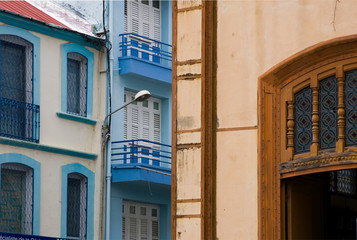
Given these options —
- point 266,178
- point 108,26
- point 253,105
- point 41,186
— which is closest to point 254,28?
point 253,105

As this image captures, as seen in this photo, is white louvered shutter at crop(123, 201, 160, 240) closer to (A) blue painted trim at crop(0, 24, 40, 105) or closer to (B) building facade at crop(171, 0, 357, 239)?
(A) blue painted trim at crop(0, 24, 40, 105)

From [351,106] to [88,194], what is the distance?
12.6 m

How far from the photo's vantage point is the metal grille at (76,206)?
2366 centimetres

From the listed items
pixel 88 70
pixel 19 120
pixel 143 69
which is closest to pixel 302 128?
pixel 19 120

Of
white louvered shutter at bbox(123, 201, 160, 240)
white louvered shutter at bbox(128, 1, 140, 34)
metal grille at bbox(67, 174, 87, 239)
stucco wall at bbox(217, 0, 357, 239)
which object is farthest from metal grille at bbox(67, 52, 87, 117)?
stucco wall at bbox(217, 0, 357, 239)

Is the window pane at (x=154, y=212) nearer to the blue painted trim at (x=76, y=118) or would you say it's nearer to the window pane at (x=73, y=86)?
the blue painted trim at (x=76, y=118)

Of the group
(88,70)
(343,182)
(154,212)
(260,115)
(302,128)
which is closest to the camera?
(302,128)

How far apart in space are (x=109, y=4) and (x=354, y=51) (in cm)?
1382

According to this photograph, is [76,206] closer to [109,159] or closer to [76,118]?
[109,159]

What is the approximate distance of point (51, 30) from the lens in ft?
77.0

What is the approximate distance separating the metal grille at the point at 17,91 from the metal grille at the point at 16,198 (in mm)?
786

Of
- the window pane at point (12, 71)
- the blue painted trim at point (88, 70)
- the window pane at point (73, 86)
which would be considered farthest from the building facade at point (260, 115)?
the window pane at point (73, 86)

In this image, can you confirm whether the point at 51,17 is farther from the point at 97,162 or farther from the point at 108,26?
the point at 97,162

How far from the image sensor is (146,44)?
26516mm
